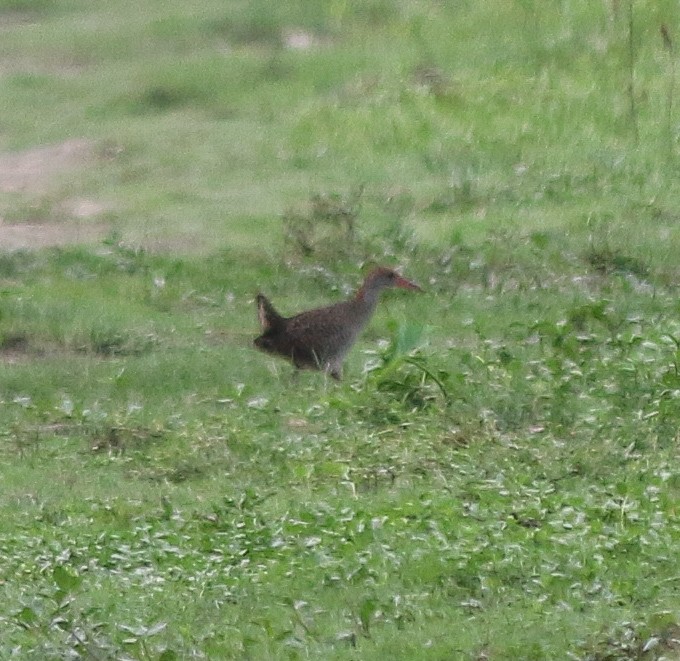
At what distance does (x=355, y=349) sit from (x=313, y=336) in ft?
2.63

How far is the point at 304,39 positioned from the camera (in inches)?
685

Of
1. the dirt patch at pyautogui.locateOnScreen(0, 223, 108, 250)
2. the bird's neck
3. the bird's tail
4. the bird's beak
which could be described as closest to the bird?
the bird's tail

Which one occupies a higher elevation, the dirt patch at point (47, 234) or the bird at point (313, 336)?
the bird at point (313, 336)

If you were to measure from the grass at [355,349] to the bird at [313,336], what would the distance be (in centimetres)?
10

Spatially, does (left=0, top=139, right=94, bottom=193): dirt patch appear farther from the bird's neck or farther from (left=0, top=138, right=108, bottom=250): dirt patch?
the bird's neck

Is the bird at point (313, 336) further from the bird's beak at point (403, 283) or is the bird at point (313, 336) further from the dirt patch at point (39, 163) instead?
the dirt patch at point (39, 163)

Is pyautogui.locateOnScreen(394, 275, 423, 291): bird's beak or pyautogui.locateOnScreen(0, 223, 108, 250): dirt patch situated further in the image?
pyautogui.locateOnScreen(0, 223, 108, 250): dirt patch

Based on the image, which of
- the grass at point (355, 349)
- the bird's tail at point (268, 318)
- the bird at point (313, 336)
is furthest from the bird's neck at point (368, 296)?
the bird's tail at point (268, 318)

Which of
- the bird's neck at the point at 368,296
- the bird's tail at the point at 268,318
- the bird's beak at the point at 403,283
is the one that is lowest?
the bird's beak at the point at 403,283

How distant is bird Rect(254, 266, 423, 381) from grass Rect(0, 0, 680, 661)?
98 mm

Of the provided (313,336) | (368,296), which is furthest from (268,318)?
(368,296)

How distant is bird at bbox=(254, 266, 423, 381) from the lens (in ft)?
31.5

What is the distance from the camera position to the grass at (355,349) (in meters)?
6.27

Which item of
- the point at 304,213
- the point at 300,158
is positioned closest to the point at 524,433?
the point at 304,213
